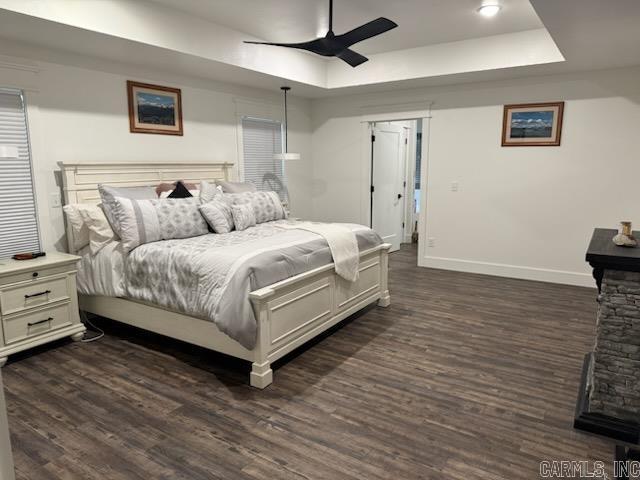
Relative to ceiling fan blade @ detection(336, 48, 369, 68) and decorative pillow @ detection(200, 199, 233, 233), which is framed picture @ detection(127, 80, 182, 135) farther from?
ceiling fan blade @ detection(336, 48, 369, 68)

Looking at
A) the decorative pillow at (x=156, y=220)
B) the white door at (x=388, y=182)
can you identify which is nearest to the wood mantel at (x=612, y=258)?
the decorative pillow at (x=156, y=220)

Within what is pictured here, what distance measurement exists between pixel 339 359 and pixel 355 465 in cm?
117

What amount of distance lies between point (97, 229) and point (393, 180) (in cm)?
481

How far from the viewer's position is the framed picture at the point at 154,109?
4.44 metres

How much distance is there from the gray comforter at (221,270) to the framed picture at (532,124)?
124 inches

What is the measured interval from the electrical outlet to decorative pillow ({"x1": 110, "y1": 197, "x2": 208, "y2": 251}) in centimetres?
72

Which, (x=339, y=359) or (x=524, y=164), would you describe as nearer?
(x=339, y=359)

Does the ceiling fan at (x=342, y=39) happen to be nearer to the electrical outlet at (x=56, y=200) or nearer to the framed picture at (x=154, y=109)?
the framed picture at (x=154, y=109)

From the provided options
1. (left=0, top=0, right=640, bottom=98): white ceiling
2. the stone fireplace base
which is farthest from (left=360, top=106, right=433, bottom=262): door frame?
the stone fireplace base

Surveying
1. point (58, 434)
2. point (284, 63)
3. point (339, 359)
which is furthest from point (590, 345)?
point (284, 63)

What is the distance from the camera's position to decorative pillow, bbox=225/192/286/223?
4.39 meters

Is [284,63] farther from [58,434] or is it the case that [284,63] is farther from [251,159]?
[58,434]

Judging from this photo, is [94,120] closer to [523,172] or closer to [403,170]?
[523,172]

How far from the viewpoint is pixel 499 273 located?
18.5 feet
